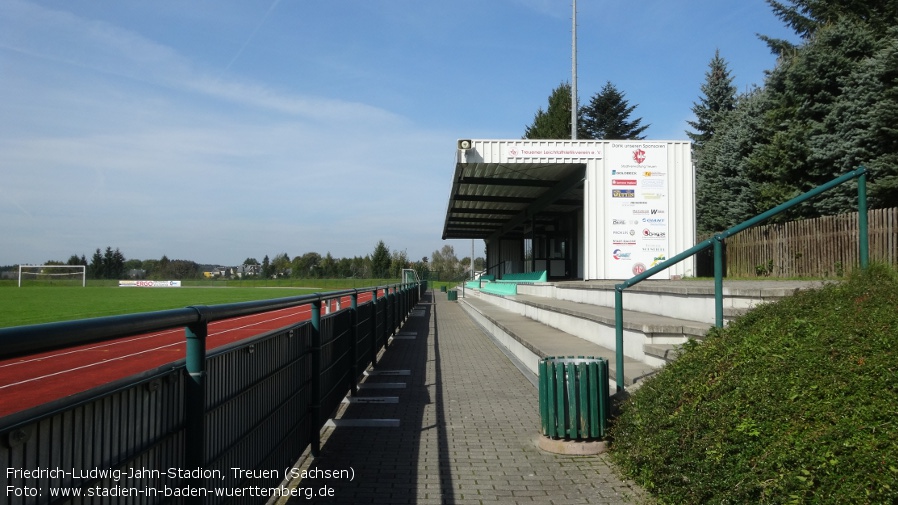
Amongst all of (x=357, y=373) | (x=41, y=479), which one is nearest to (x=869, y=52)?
(x=357, y=373)

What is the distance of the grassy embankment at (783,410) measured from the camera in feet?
10.6

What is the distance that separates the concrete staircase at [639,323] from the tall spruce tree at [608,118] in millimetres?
46411

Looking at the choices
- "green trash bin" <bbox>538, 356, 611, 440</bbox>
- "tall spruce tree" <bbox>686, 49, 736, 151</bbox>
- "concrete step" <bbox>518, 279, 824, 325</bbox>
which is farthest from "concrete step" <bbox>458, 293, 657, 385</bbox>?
"tall spruce tree" <bbox>686, 49, 736, 151</bbox>

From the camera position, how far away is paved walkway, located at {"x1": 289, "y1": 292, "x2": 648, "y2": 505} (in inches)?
190

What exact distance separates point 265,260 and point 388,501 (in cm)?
12595

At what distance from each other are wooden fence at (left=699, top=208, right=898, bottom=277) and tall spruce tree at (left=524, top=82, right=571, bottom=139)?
4529cm

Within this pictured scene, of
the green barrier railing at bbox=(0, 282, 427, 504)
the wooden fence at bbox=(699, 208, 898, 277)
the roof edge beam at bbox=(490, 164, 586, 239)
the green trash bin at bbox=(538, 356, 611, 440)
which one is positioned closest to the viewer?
the green barrier railing at bbox=(0, 282, 427, 504)

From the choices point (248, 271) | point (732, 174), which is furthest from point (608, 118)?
point (248, 271)

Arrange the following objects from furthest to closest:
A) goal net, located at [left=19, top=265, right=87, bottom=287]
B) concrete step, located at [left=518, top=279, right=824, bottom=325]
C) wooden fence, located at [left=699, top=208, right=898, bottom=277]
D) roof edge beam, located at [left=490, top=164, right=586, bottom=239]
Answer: goal net, located at [left=19, top=265, right=87, bottom=287]
roof edge beam, located at [left=490, top=164, right=586, bottom=239]
wooden fence, located at [left=699, top=208, right=898, bottom=277]
concrete step, located at [left=518, top=279, right=824, bottom=325]

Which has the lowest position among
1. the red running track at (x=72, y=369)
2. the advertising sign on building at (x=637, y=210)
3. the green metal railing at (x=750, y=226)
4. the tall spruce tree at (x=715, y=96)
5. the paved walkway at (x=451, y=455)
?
the red running track at (x=72, y=369)

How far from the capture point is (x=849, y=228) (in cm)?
1344

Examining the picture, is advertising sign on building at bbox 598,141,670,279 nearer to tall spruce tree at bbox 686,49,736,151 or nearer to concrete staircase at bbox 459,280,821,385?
concrete staircase at bbox 459,280,821,385

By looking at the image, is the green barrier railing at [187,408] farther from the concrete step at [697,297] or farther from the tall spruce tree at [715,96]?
the tall spruce tree at [715,96]

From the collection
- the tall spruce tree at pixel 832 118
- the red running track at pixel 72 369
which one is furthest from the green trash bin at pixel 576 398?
the tall spruce tree at pixel 832 118
